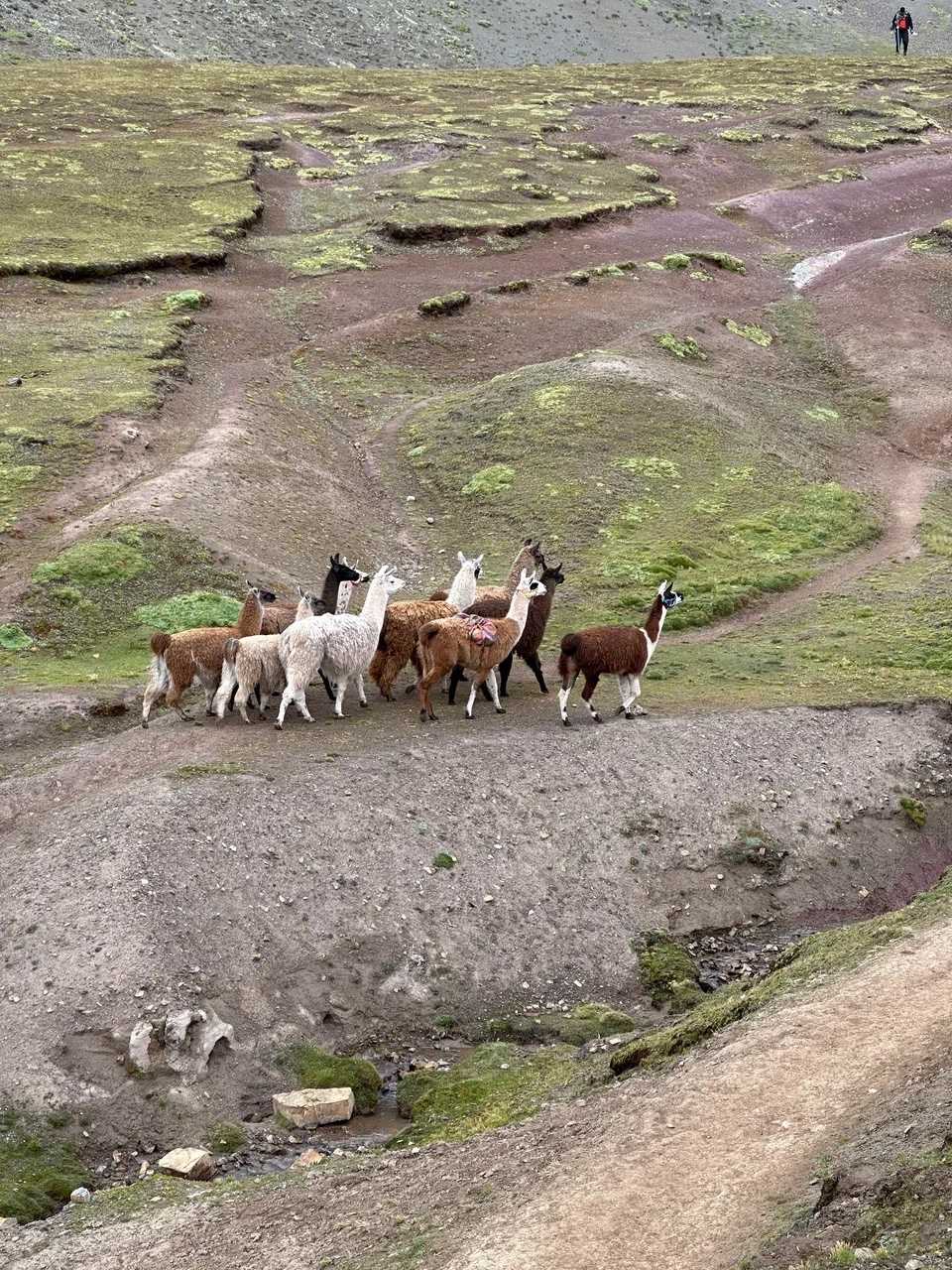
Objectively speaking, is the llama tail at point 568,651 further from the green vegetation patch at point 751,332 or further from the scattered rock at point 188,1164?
the green vegetation patch at point 751,332

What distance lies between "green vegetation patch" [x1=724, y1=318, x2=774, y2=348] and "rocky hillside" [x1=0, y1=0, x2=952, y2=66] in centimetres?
6717

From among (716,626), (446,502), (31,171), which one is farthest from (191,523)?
(31,171)

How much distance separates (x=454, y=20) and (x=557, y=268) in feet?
254

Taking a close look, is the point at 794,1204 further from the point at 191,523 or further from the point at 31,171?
the point at 31,171

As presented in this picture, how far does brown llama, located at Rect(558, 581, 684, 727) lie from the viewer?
2088cm

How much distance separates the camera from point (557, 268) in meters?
51.0

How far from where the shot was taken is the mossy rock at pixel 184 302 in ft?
146

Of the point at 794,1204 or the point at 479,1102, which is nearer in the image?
the point at 794,1204

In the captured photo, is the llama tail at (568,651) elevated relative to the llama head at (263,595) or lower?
lower

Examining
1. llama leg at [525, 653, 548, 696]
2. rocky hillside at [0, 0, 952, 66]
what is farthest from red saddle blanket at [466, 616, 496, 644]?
rocky hillside at [0, 0, 952, 66]

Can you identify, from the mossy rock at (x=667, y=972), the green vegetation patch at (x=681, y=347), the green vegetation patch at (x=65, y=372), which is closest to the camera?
the mossy rock at (x=667, y=972)

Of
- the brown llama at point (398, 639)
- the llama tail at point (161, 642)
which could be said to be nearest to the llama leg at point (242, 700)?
the llama tail at point (161, 642)

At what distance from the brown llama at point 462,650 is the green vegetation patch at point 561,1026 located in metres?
6.06

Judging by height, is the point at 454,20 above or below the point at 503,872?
above
